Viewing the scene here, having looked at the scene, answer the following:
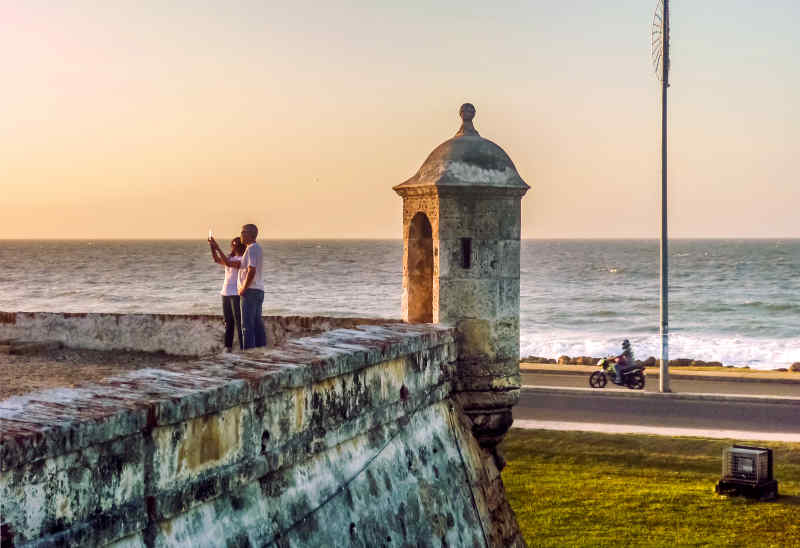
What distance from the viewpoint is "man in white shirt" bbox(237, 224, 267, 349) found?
8.73m

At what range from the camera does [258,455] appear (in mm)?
5156

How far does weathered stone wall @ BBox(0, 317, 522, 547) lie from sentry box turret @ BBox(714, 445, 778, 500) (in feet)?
20.7

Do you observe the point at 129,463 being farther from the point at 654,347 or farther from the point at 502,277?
the point at 654,347

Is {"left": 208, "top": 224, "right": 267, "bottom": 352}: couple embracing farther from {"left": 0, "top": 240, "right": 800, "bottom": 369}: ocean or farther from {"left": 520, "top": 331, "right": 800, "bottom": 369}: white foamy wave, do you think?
{"left": 0, "top": 240, "right": 800, "bottom": 369}: ocean

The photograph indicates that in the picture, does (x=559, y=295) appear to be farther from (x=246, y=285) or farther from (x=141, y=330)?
(x=246, y=285)

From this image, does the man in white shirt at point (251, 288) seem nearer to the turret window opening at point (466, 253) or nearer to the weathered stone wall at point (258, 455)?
the weathered stone wall at point (258, 455)

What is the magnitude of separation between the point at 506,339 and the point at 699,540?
4394 millimetres

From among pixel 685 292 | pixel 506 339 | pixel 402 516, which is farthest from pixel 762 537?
pixel 685 292

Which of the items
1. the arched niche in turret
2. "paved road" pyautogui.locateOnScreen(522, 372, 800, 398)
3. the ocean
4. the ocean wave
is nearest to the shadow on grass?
the arched niche in turret

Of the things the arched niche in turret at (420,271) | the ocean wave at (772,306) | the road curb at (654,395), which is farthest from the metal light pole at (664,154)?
the ocean wave at (772,306)

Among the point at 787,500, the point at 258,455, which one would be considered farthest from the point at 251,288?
the point at 787,500

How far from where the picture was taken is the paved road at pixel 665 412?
17.7 metres

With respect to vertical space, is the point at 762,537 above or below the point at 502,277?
below

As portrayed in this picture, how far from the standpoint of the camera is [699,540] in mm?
11594
